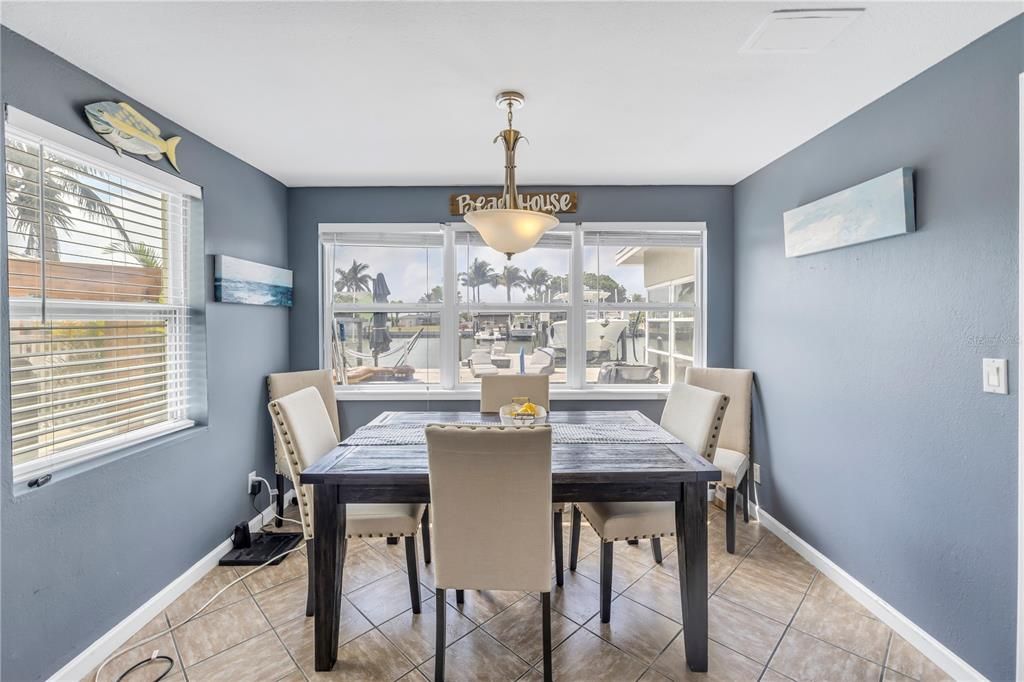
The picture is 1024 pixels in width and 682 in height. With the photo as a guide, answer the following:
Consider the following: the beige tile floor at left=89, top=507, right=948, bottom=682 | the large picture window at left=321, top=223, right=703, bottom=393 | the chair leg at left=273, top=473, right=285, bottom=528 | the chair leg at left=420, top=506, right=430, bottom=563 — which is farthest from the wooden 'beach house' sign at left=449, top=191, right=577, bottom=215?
the beige tile floor at left=89, top=507, right=948, bottom=682

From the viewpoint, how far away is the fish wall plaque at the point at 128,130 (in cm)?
189

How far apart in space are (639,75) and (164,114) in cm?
225

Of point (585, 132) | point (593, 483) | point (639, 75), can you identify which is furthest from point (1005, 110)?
point (593, 483)

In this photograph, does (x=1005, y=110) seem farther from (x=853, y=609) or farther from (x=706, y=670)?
(x=706, y=670)

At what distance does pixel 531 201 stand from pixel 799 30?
6.56 ft

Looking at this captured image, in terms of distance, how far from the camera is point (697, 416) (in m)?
2.34

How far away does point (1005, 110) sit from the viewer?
62.8 inches

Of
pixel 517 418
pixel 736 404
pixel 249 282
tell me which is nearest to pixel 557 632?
pixel 517 418

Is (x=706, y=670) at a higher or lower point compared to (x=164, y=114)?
lower

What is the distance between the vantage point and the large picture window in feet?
11.7

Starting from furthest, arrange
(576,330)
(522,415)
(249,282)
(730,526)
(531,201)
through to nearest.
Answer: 1. (576,330)
2. (531,201)
3. (249,282)
4. (730,526)
5. (522,415)

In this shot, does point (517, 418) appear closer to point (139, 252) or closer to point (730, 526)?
point (730, 526)

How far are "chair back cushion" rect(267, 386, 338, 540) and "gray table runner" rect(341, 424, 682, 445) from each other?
0.15m

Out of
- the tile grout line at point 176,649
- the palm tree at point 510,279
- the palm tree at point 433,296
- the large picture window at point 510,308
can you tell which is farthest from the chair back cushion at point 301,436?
the palm tree at point 510,279
